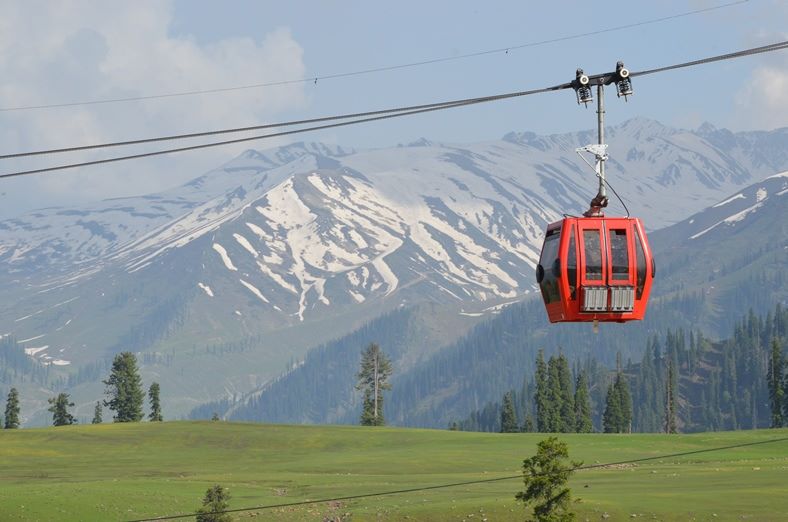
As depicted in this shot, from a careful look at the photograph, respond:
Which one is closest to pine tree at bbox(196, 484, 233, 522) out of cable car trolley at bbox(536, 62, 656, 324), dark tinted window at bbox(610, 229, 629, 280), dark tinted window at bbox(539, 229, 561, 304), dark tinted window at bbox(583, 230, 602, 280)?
dark tinted window at bbox(539, 229, 561, 304)

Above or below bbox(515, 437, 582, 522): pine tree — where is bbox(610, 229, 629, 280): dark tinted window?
above

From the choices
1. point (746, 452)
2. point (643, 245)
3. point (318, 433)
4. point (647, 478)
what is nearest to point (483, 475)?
point (647, 478)

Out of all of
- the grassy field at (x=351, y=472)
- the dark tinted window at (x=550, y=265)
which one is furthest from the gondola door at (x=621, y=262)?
the grassy field at (x=351, y=472)

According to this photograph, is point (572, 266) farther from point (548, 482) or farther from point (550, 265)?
point (548, 482)

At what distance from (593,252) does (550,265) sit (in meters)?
1.39

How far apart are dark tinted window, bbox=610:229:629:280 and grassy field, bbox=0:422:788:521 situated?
42033 mm

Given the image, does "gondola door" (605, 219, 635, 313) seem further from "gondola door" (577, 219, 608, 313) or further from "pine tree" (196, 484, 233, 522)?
"pine tree" (196, 484, 233, 522)

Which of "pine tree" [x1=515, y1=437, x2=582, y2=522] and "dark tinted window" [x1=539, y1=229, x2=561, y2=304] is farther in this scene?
"pine tree" [x1=515, y1=437, x2=582, y2=522]

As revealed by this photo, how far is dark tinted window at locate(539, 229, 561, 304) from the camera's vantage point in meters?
41.2

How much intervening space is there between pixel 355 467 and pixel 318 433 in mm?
50354

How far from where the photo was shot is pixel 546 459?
249 feet

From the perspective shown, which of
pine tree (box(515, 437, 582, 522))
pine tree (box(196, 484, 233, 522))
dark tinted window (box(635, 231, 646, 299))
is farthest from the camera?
pine tree (box(196, 484, 233, 522))

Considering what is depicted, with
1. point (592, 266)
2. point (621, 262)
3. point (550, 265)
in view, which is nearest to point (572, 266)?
point (592, 266)

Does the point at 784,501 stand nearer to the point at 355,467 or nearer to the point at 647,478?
the point at 647,478
